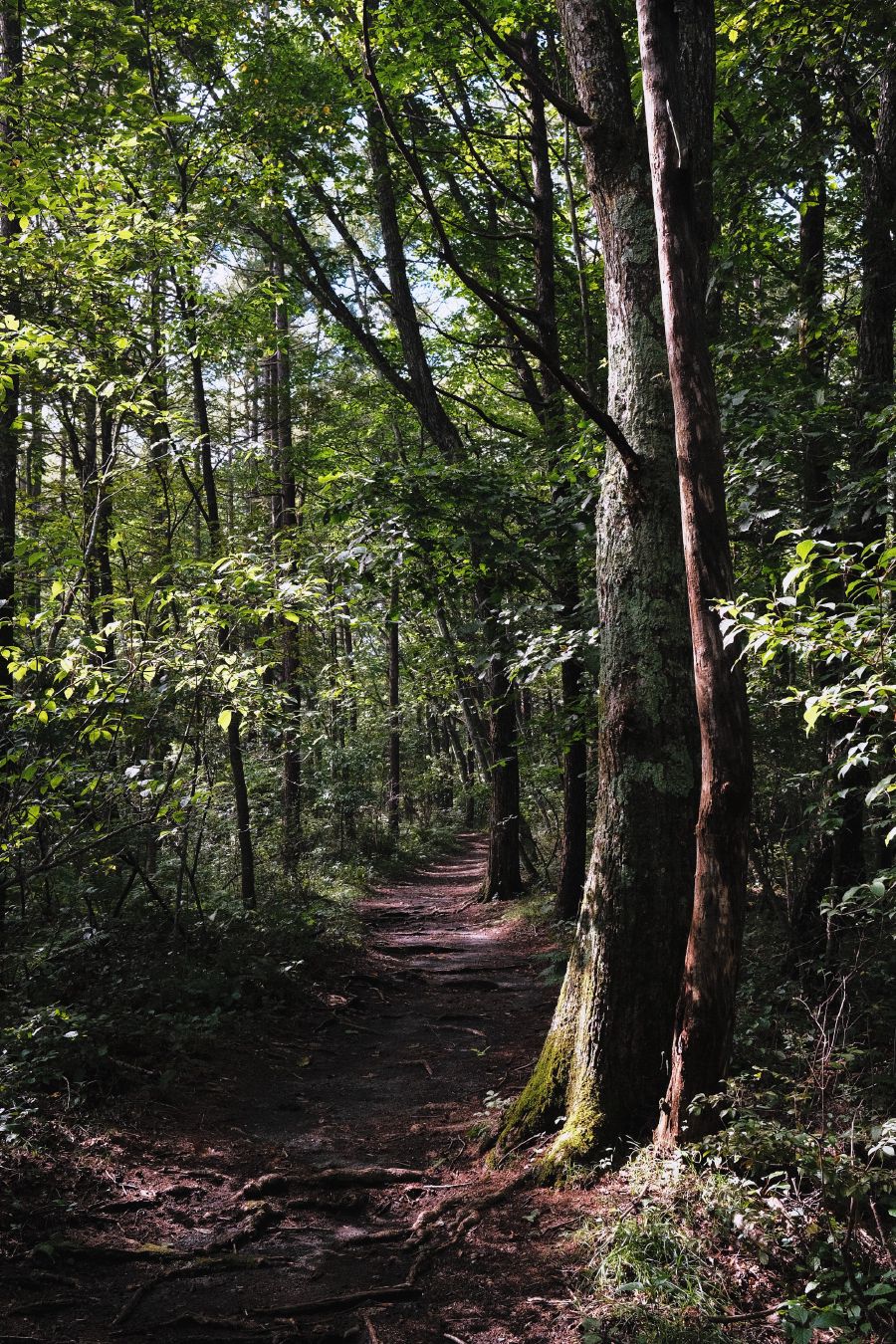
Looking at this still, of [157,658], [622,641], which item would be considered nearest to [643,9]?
[622,641]

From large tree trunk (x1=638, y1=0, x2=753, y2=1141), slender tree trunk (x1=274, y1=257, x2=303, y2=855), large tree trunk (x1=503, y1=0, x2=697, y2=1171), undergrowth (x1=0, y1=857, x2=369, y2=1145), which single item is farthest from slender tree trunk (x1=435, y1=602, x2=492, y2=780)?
large tree trunk (x1=638, y1=0, x2=753, y2=1141)

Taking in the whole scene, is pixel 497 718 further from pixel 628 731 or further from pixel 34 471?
pixel 628 731

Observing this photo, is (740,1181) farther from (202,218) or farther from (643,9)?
(202,218)

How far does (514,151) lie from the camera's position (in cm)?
1256

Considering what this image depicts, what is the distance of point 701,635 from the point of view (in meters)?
3.48

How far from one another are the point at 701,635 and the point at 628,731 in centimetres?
89

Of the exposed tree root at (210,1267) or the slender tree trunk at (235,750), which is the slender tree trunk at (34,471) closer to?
the slender tree trunk at (235,750)

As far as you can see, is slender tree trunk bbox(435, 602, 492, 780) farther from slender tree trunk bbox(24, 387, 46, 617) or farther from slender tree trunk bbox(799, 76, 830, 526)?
slender tree trunk bbox(799, 76, 830, 526)

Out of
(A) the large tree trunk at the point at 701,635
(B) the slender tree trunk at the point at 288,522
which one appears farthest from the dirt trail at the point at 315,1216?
(B) the slender tree trunk at the point at 288,522

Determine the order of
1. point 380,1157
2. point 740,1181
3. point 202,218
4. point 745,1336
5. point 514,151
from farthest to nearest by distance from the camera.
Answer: point 514,151 → point 202,218 → point 380,1157 → point 740,1181 → point 745,1336

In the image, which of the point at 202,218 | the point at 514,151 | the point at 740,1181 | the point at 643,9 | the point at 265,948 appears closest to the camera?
the point at 740,1181

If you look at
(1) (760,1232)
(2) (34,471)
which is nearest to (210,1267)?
(1) (760,1232)

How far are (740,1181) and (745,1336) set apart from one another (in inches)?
19.8

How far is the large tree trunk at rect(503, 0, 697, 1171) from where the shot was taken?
13.2 ft
